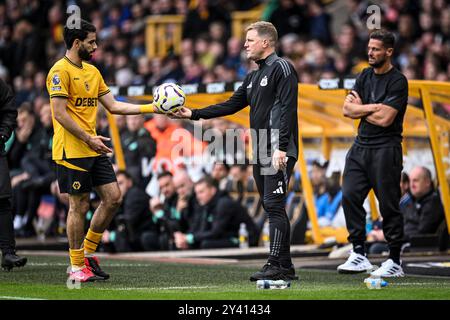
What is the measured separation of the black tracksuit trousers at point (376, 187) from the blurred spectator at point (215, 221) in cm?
519

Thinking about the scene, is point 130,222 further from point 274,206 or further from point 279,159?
point 279,159

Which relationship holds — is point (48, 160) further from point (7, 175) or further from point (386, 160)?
point (386, 160)

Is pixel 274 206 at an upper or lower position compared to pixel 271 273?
upper

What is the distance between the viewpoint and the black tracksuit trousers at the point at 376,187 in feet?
38.8

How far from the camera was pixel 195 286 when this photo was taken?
10.9 m

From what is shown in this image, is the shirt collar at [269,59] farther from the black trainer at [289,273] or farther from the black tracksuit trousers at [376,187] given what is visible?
the black trainer at [289,273]

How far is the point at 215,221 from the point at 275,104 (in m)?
6.32

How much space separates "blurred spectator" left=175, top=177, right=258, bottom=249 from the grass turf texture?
359cm

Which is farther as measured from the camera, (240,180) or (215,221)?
(240,180)

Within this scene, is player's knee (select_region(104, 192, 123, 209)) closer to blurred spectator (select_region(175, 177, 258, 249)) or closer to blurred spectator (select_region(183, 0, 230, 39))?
blurred spectator (select_region(175, 177, 258, 249))

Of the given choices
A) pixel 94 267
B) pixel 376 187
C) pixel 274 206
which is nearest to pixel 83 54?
pixel 94 267

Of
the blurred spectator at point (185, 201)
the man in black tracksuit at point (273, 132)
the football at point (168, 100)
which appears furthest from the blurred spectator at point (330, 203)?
the football at point (168, 100)

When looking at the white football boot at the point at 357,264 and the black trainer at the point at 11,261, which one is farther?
the black trainer at the point at 11,261

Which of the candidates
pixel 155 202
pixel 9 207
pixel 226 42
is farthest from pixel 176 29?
pixel 9 207
